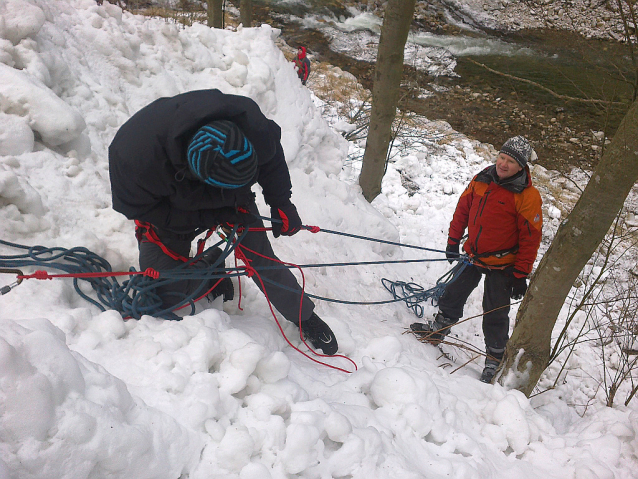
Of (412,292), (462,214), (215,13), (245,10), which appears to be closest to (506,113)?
(245,10)

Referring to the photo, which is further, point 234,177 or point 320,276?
point 320,276

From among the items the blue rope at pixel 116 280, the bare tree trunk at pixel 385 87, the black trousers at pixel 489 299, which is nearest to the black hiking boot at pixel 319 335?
the blue rope at pixel 116 280

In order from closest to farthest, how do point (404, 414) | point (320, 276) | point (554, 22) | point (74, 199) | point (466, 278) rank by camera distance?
point (404, 414)
point (74, 199)
point (466, 278)
point (320, 276)
point (554, 22)

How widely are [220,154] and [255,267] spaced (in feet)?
2.90

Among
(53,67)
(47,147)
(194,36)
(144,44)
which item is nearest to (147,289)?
(47,147)

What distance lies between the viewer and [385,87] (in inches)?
197

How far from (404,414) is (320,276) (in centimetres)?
171

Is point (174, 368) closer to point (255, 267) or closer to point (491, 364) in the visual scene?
point (255, 267)

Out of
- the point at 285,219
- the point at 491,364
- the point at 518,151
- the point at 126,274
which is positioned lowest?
the point at 491,364

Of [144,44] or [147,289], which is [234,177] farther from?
→ [144,44]

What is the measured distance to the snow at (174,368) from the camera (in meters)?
1.36

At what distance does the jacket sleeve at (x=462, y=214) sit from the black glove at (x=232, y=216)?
1.77 metres

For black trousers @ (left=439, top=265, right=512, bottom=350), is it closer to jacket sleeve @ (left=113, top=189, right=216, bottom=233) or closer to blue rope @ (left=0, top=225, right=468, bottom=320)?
blue rope @ (left=0, top=225, right=468, bottom=320)

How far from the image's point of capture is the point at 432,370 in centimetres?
271
